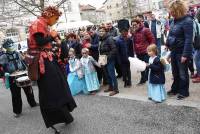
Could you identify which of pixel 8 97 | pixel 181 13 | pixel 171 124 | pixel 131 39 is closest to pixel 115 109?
pixel 171 124

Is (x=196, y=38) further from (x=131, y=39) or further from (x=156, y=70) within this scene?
(x=131, y=39)

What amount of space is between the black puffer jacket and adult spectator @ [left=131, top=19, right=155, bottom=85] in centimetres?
76

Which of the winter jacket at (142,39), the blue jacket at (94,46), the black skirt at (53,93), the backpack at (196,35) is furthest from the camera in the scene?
the blue jacket at (94,46)

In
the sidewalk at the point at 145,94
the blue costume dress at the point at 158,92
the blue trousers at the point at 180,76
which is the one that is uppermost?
the blue trousers at the point at 180,76

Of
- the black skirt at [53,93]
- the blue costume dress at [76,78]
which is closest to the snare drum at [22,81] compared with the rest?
the black skirt at [53,93]

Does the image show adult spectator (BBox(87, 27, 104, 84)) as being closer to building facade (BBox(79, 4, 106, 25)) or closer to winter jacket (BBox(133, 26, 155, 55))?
winter jacket (BBox(133, 26, 155, 55))

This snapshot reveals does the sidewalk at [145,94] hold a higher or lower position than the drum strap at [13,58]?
lower

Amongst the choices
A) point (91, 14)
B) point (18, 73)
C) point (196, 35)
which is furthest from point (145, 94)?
point (91, 14)

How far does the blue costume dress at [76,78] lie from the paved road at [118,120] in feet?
3.01

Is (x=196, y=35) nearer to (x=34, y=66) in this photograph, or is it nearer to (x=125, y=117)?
(x=125, y=117)

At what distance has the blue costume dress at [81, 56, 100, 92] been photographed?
9.08m

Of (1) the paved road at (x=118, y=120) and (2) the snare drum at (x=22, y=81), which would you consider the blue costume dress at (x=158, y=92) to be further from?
(2) the snare drum at (x=22, y=81)

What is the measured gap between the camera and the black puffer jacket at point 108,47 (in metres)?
8.32

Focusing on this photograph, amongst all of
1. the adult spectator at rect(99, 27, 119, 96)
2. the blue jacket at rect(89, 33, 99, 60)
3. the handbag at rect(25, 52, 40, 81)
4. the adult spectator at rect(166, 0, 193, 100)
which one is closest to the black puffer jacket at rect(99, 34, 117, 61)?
the adult spectator at rect(99, 27, 119, 96)
